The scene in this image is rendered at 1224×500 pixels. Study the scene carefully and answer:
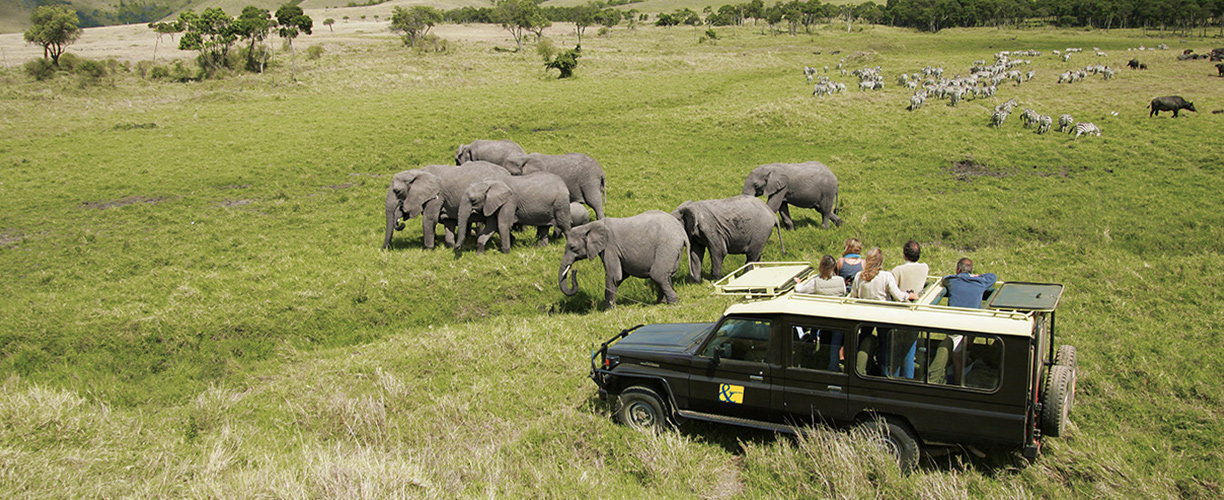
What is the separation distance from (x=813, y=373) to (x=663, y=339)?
81.6 inches

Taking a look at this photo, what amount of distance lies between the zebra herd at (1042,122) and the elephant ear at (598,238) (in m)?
23.1

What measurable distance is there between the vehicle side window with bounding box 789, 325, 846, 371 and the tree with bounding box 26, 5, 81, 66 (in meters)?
66.3

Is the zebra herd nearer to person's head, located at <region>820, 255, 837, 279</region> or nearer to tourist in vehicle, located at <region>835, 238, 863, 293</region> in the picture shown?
tourist in vehicle, located at <region>835, 238, 863, 293</region>

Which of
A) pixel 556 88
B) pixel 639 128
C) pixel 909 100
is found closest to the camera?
pixel 639 128

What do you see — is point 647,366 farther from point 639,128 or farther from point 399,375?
point 639,128

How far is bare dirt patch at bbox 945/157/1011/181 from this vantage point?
24516 mm

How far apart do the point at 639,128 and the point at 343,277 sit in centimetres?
2092

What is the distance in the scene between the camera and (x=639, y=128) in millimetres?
35344

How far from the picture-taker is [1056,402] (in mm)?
7219

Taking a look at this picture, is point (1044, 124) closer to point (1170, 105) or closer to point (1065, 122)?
point (1065, 122)

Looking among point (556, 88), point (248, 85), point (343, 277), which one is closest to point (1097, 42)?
point (556, 88)

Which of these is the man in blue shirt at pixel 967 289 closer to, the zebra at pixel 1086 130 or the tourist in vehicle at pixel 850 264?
the tourist in vehicle at pixel 850 264

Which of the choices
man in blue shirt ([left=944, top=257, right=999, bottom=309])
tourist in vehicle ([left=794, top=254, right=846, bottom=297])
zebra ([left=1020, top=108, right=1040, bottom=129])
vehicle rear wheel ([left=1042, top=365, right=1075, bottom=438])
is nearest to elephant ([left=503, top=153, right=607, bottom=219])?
tourist in vehicle ([left=794, top=254, right=846, bottom=297])

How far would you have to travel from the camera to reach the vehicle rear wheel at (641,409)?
8.80 metres
